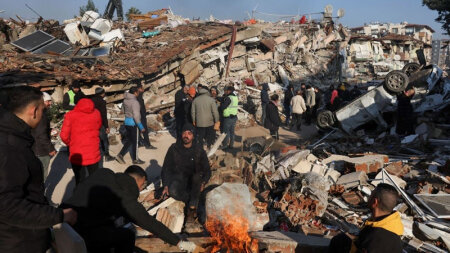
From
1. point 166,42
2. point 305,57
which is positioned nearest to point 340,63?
point 305,57

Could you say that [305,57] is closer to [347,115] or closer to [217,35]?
[217,35]

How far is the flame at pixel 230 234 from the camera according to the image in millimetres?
4094

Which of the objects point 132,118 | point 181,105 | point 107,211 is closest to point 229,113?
point 181,105

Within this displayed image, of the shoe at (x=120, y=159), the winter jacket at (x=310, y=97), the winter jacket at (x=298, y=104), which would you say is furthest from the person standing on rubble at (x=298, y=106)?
the shoe at (x=120, y=159)

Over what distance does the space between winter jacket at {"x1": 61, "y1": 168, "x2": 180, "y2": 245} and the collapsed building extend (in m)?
→ 0.93

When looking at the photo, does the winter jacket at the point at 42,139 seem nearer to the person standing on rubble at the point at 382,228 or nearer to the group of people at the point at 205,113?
the group of people at the point at 205,113

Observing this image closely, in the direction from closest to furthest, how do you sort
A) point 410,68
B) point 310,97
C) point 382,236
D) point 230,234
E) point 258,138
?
1. point 382,236
2. point 230,234
3. point 258,138
4. point 410,68
5. point 310,97

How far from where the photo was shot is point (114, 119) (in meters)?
11.7

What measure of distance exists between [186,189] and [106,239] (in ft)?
7.73

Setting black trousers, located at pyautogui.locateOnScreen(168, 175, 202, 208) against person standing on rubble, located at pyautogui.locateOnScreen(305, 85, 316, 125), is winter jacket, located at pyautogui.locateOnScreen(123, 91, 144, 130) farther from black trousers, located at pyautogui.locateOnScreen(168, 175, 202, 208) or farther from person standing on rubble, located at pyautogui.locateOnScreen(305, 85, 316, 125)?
person standing on rubble, located at pyautogui.locateOnScreen(305, 85, 316, 125)

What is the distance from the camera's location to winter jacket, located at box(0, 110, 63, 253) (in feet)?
7.47

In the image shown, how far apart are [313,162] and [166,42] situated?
11590mm

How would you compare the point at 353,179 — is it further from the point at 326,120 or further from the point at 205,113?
the point at 326,120

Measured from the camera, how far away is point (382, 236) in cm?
279
